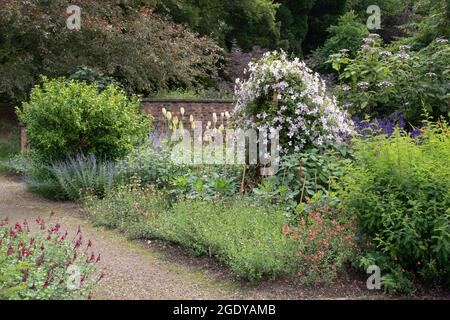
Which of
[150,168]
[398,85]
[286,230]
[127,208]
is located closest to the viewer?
[286,230]

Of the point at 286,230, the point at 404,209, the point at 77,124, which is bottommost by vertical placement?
the point at 286,230

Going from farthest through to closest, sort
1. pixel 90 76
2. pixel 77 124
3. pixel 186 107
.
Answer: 1. pixel 186 107
2. pixel 90 76
3. pixel 77 124

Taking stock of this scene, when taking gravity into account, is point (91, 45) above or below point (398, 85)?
above

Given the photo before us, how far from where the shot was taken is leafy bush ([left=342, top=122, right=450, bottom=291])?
4.75 m

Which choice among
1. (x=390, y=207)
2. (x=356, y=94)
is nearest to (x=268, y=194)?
(x=390, y=207)

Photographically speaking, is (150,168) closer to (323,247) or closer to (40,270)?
(323,247)

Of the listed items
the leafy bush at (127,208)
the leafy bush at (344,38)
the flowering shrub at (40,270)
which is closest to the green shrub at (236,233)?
the leafy bush at (127,208)

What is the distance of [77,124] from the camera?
8.73m

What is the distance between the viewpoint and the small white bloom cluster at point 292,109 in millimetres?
6957

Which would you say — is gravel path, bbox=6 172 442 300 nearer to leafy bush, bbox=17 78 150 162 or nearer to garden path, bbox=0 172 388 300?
garden path, bbox=0 172 388 300

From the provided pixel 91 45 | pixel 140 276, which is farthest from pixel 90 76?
pixel 140 276

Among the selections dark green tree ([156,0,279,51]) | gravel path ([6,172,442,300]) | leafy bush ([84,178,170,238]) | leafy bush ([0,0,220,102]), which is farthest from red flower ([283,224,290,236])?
dark green tree ([156,0,279,51])

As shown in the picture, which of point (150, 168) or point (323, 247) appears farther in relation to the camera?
point (150, 168)

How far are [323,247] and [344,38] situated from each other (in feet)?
56.2
